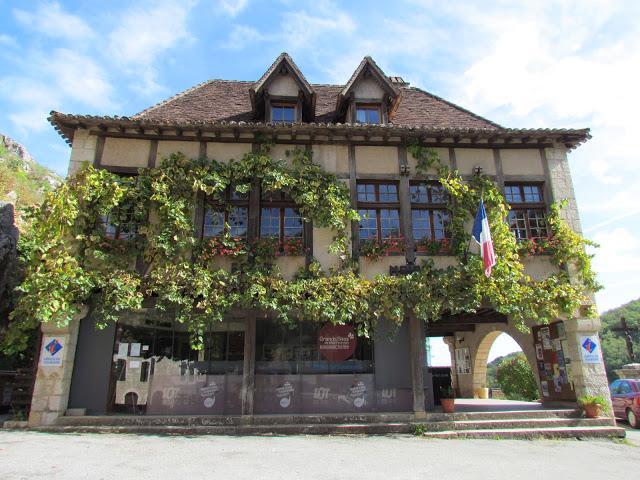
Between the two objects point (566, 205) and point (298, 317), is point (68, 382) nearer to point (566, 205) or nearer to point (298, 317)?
point (298, 317)

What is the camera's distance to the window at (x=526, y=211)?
1116 centimetres

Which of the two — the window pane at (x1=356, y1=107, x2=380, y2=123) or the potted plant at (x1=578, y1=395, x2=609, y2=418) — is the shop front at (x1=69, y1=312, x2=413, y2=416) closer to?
the potted plant at (x1=578, y1=395, x2=609, y2=418)

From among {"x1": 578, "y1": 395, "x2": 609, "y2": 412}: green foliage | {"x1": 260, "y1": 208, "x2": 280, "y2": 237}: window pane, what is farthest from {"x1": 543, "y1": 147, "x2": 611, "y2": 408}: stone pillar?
{"x1": 260, "y1": 208, "x2": 280, "y2": 237}: window pane

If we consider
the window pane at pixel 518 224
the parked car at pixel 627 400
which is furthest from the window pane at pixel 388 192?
the parked car at pixel 627 400

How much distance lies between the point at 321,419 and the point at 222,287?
3484 millimetres

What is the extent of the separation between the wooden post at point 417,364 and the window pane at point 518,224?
11.4 ft

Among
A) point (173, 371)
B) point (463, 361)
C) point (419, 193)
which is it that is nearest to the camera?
point (173, 371)

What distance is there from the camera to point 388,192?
36.4 ft

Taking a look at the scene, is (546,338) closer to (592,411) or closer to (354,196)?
(592,411)

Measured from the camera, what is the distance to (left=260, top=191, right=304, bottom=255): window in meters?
10.6

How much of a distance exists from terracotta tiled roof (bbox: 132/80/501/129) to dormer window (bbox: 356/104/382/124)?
0.63 meters

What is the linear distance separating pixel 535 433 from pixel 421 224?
16.7 ft

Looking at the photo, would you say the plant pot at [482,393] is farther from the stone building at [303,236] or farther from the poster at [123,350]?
the poster at [123,350]

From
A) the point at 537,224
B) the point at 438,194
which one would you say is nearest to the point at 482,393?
the point at 537,224
